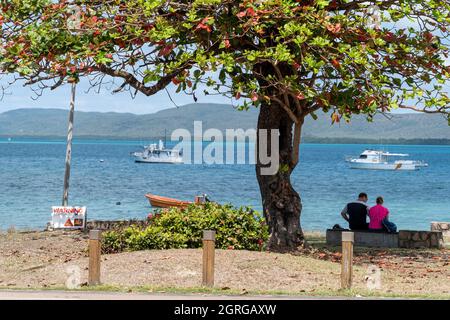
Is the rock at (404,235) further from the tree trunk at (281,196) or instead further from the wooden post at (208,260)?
the wooden post at (208,260)

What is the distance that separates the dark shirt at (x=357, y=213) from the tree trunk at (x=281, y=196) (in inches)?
105

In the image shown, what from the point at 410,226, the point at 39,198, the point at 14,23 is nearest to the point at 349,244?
the point at 14,23

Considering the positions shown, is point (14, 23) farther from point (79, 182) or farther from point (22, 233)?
point (79, 182)

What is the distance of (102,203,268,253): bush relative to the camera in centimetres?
1997

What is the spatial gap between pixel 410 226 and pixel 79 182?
52354 mm

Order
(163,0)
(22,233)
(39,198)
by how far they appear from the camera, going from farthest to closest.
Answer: (39,198) → (22,233) → (163,0)

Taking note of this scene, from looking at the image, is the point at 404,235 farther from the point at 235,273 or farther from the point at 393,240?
the point at 235,273

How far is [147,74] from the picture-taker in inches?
870

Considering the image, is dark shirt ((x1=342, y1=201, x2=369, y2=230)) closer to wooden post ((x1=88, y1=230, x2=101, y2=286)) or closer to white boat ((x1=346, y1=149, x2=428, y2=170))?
wooden post ((x1=88, y1=230, x2=101, y2=286))

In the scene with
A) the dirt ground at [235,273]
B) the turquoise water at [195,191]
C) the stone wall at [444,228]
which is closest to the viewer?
the dirt ground at [235,273]

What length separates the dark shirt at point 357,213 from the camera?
2673 cm

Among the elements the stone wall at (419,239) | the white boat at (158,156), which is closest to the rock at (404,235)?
the stone wall at (419,239)

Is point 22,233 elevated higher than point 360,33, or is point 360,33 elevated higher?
point 360,33
